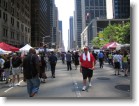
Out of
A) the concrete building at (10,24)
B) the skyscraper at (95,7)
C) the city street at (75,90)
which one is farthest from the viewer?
the concrete building at (10,24)

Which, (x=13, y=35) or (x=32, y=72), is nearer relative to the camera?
(x=32, y=72)

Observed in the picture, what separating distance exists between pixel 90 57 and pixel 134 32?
10.3 ft

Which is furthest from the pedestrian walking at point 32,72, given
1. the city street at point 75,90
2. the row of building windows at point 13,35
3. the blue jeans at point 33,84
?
the row of building windows at point 13,35

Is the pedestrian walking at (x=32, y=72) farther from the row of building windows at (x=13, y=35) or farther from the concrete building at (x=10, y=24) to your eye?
the row of building windows at (x=13, y=35)

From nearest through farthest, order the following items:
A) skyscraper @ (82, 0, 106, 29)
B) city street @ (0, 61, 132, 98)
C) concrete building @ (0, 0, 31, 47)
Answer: city street @ (0, 61, 132, 98)
skyscraper @ (82, 0, 106, 29)
concrete building @ (0, 0, 31, 47)

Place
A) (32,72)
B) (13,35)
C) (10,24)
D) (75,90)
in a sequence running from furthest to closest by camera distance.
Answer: (13,35) → (10,24) → (75,90) → (32,72)

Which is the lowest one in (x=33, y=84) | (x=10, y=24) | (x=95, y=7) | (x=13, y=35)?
(x=33, y=84)

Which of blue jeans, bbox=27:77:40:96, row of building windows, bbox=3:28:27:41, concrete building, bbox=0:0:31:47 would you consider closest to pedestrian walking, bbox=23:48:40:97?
blue jeans, bbox=27:77:40:96

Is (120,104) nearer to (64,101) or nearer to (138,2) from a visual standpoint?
(64,101)

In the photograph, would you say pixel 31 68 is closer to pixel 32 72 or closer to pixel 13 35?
pixel 32 72

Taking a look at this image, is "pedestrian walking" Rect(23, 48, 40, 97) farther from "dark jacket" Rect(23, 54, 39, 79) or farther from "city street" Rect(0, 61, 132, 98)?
"city street" Rect(0, 61, 132, 98)

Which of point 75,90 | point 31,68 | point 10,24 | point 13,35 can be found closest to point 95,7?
point 10,24

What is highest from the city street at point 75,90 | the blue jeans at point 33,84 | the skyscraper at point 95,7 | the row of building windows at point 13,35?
the skyscraper at point 95,7

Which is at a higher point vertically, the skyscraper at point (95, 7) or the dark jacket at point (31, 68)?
the skyscraper at point (95, 7)
